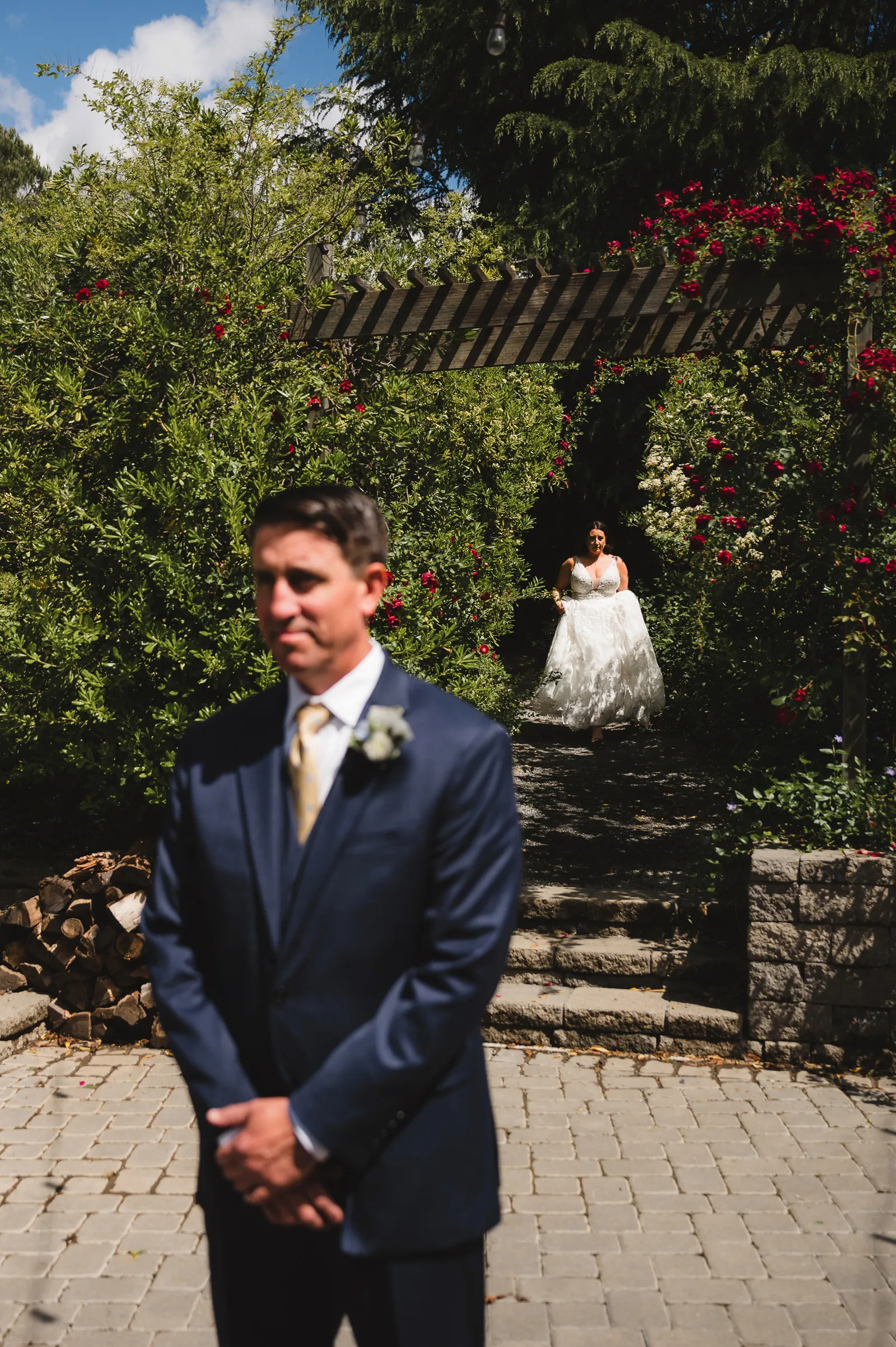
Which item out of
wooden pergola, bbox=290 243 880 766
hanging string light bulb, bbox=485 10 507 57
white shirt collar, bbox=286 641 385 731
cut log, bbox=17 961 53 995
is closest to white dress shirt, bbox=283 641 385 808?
white shirt collar, bbox=286 641 385 731

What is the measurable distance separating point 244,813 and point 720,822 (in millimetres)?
5643

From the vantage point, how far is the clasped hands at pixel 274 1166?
1.80 m

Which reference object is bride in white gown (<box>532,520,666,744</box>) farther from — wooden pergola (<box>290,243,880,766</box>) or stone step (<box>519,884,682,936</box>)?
stone step (<box>519,884,682,936</box>)

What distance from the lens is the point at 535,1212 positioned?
371 cm

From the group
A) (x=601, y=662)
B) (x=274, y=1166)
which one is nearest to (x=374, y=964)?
(x=274, y=1166)

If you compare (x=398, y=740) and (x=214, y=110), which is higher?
(x=214, y=110)

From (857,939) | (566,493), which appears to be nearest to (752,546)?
(857,939)

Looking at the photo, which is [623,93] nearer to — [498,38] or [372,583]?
[498,38]

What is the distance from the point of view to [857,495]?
16.9ft

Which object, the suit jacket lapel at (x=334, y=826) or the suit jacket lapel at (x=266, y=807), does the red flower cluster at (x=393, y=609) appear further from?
the suit jacket lapel at (x=334, y=826)

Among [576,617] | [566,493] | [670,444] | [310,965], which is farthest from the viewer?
[566,493]

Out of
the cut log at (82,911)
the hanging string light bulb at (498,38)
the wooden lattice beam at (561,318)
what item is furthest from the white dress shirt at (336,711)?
the hanging string light bulb at (498,38)

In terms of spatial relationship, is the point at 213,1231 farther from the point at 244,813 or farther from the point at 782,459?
the point at 782,459

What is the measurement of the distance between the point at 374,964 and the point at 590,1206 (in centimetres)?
233
